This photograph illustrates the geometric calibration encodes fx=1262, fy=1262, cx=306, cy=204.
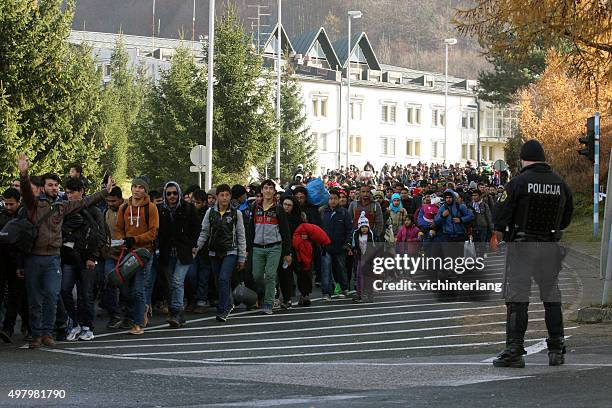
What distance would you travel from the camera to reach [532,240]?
Result: 11.2 m

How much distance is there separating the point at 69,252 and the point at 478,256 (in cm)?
757

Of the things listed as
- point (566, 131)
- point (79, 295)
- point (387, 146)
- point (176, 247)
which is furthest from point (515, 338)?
point (387, 146)

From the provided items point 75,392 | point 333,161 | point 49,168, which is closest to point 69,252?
point 75,392

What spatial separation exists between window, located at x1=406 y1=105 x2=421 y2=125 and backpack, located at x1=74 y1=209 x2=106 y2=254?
9791 centimetres

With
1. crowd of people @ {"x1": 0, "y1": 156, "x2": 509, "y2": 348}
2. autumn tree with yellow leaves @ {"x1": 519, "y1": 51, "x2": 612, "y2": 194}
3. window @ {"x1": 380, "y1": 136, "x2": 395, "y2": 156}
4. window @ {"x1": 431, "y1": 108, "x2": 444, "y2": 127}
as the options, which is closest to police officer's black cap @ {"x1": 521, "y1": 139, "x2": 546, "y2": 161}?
crowd of people @ {"x1": 0, "y1": 156, "x2": 509, "y2": 348}

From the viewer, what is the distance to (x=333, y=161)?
338 feet

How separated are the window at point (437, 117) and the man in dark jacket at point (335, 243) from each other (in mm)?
95274

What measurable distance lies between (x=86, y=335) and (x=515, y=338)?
19.6 feet

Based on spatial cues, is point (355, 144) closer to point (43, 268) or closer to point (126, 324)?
point (126, 324)

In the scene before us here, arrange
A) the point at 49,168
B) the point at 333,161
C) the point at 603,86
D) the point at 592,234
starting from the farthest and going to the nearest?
the point at 333,161 < the point at 592,234 < the point at 49,168 < the point at 603,86

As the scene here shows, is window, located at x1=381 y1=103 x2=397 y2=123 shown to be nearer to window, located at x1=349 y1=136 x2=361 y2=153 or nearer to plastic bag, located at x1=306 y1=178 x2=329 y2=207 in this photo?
window, located at x1=349 y1=136 x2=361 y2=153

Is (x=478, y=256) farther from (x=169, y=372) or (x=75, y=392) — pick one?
(x=75, y=392)

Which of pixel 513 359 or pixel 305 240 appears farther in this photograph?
pixel 305 240

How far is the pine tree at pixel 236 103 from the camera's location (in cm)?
4556
